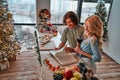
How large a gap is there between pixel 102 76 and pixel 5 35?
2178 millimetres

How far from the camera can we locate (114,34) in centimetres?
387

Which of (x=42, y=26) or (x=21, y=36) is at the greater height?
(x=42, y=26)

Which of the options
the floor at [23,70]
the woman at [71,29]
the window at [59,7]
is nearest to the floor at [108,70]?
the woman at [71,29]

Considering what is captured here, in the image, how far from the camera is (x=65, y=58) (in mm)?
1853

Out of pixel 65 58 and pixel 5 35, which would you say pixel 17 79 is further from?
pixel 65 58

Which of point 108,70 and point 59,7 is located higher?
point 59,7

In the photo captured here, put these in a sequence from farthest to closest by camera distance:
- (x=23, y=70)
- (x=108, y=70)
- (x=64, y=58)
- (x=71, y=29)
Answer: (x=108, y=70), (x=23, y=70), (x=71, y=29), (x=64, y=58)

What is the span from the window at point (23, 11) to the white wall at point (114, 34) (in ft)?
7.40

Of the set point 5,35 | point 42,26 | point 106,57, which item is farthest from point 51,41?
point 106,57

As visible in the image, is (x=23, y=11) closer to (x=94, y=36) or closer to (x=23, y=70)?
(x=23, y=70)

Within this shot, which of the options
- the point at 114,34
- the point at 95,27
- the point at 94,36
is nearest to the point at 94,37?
the point at 94,36

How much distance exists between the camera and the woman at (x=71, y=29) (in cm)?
218

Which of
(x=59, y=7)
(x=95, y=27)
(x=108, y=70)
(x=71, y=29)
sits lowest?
(x=108, y=70)

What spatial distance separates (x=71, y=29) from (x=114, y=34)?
200cm
